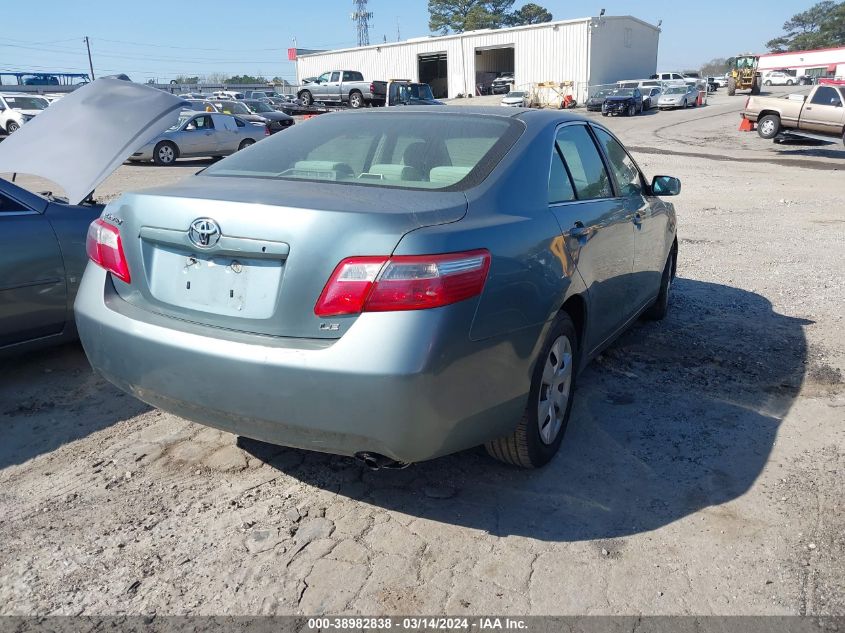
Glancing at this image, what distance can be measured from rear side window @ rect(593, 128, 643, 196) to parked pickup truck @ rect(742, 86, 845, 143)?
19891 millimetres

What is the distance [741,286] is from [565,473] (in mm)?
4301

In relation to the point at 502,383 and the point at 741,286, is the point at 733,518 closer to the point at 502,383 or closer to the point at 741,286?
the point at 502,383

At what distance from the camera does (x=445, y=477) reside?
3400 millimetres

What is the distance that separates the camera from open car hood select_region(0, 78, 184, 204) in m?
4.30

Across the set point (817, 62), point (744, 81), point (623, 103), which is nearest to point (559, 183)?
point (623, 103)

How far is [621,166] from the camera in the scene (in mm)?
4648

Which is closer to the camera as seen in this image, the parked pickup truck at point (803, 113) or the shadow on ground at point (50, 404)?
the shadow on ground at point (50, 404)

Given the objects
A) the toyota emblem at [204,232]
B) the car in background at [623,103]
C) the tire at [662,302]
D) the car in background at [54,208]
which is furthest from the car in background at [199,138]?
the car in background at [623,103]

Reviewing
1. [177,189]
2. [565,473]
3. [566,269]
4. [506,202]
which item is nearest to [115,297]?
[177,189]

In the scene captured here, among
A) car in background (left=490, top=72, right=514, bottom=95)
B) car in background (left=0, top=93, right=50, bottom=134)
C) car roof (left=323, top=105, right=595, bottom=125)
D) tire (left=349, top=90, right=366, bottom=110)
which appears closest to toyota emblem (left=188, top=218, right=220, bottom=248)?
car roof (left=323, top=105, right=595, bottom=125)

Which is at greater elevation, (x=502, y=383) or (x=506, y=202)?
(x=506, y=202)

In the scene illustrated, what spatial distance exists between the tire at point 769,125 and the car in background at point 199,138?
16.1 m

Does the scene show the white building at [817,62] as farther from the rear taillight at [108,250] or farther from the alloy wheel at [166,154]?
the rear taillight at [108,250]

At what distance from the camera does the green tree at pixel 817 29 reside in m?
103
